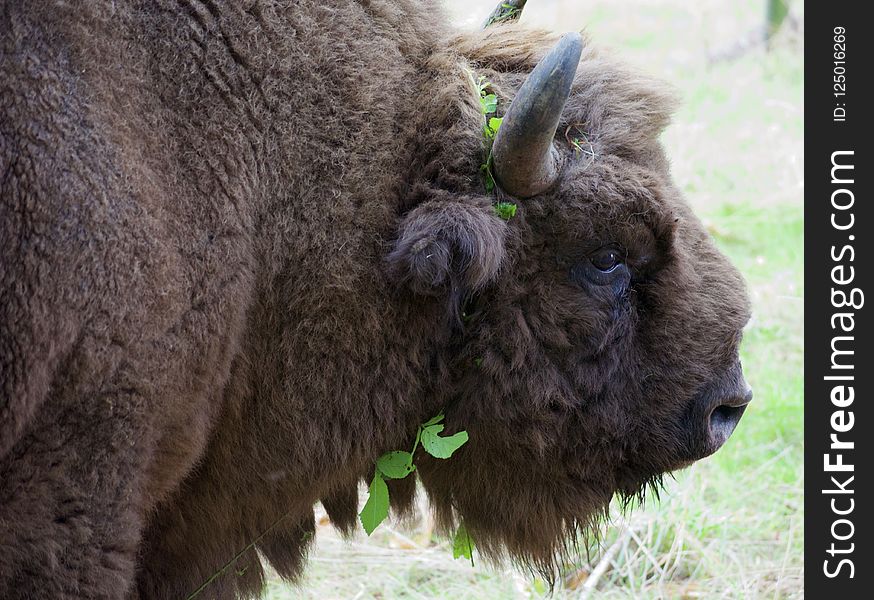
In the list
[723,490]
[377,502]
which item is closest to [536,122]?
[377,502]

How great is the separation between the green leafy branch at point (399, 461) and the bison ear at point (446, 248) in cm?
49

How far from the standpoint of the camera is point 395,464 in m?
3.47

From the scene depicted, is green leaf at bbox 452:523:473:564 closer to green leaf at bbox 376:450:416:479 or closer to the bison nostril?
green leaf at bbox 376:450:416:479

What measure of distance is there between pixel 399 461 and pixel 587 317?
796mm

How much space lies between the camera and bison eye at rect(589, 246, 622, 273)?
3357 mm

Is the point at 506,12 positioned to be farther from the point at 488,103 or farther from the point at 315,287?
the point at 315,287

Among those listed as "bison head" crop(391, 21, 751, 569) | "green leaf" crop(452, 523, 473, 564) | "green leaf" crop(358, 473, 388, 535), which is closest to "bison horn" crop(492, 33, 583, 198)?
"bison head" crop(391, 21, 751, 569)

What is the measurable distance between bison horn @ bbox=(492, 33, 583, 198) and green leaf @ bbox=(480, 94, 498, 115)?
0.22m

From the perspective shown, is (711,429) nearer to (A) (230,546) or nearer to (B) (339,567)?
(A) (230,546)

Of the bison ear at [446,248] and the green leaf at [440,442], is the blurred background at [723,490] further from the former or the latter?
the bison ear at [446,248]

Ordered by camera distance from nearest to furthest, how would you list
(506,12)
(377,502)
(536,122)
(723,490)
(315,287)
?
1. (536,122)
2. (315,287)
3. (377,502)
4. (506,12)
5. (723,490)

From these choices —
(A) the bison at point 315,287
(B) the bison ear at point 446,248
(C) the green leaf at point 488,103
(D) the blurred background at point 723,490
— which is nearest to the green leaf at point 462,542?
(A) the bison at point 315,287

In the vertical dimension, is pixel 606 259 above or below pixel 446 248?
below

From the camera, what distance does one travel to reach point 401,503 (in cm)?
379
